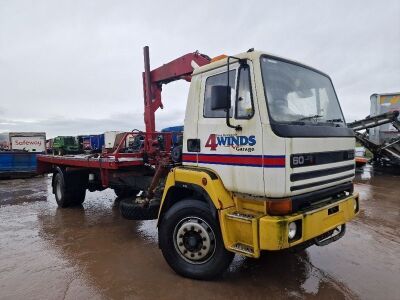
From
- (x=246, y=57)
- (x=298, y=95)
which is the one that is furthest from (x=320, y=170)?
(x=246, y=57)

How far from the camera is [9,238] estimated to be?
5648mm

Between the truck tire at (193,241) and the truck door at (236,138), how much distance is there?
1.61ft

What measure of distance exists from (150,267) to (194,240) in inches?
34.8

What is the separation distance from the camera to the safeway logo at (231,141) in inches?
134

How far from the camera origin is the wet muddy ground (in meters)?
3.58

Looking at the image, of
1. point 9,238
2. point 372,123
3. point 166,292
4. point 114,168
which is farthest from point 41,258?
point 372,123

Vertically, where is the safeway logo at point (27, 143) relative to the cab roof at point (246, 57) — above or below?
below

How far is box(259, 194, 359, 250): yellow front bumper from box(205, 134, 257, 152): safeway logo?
763 mm

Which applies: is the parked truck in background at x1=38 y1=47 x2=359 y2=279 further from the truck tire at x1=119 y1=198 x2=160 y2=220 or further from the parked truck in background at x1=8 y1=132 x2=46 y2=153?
the parked truck in background at x1=8 y1=132 x2=46 y2=153

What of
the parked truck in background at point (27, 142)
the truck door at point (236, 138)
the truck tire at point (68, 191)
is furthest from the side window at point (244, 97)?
the parked truck in background at point (27, 142)

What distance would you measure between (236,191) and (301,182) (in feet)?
2.25

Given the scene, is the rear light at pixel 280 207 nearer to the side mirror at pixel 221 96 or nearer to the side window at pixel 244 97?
the side window at pixel 244 97

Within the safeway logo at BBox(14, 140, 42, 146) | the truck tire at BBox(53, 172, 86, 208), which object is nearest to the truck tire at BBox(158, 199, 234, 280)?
the truck tire at BBox(53, 172, 86, 208)

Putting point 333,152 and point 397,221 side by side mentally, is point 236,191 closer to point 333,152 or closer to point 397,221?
point 333,152
